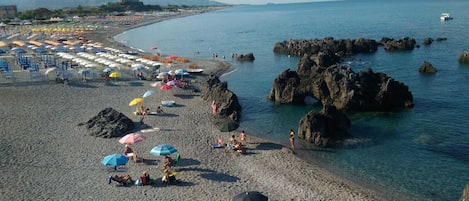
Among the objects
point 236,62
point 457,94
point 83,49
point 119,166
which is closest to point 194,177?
point 119,166

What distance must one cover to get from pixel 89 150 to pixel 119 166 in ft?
11.5

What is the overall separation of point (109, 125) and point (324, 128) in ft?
48.4

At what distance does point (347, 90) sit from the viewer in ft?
117

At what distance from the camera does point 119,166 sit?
23406mm

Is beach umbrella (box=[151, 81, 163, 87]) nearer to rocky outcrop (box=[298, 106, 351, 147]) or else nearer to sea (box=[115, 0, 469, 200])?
sea (box=[115, 0, 469, 200])

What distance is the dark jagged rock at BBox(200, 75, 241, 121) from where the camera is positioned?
33.9m

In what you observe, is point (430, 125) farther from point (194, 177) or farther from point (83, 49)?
point (83, 49)

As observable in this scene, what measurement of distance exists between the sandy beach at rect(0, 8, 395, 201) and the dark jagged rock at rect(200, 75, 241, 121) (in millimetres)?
1196

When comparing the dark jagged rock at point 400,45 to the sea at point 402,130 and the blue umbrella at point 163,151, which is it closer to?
the sea at point 402,130

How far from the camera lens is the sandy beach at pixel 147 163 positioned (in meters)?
20.3

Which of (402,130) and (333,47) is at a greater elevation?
(333,47)

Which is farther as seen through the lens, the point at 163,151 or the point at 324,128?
the point at 324,128

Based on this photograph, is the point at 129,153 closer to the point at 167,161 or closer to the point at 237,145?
the point at 167,161

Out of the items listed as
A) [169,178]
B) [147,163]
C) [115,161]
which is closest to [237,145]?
[147,163]
